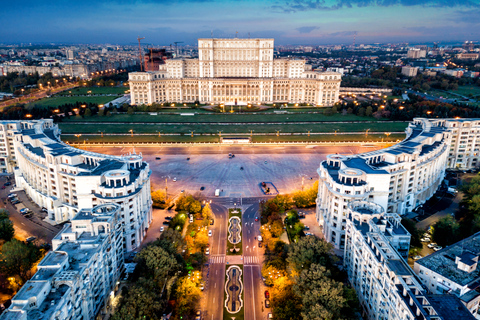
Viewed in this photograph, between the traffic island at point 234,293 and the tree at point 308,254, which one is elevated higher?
the tree at point 308,254

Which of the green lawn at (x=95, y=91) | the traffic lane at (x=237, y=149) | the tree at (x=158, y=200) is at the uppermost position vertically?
the green lawn at (x=95, y=91)

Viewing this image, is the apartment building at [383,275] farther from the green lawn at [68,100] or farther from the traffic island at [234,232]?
the green lawn at [68,100]

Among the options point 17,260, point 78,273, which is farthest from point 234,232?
point 17,260

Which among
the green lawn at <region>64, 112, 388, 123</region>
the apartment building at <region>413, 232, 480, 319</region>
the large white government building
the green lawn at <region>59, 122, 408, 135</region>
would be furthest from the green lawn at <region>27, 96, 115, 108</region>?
the apartment building at <region>413, 232, 480, 319</region>

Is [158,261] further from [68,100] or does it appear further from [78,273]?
[68,100]

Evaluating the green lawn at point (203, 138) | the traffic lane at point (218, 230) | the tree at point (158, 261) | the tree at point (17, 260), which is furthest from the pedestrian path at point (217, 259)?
the green lawn at point (203, 138)

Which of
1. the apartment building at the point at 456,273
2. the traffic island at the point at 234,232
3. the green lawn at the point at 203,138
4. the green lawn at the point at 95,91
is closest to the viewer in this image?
the apartment building at the point at 456,273
